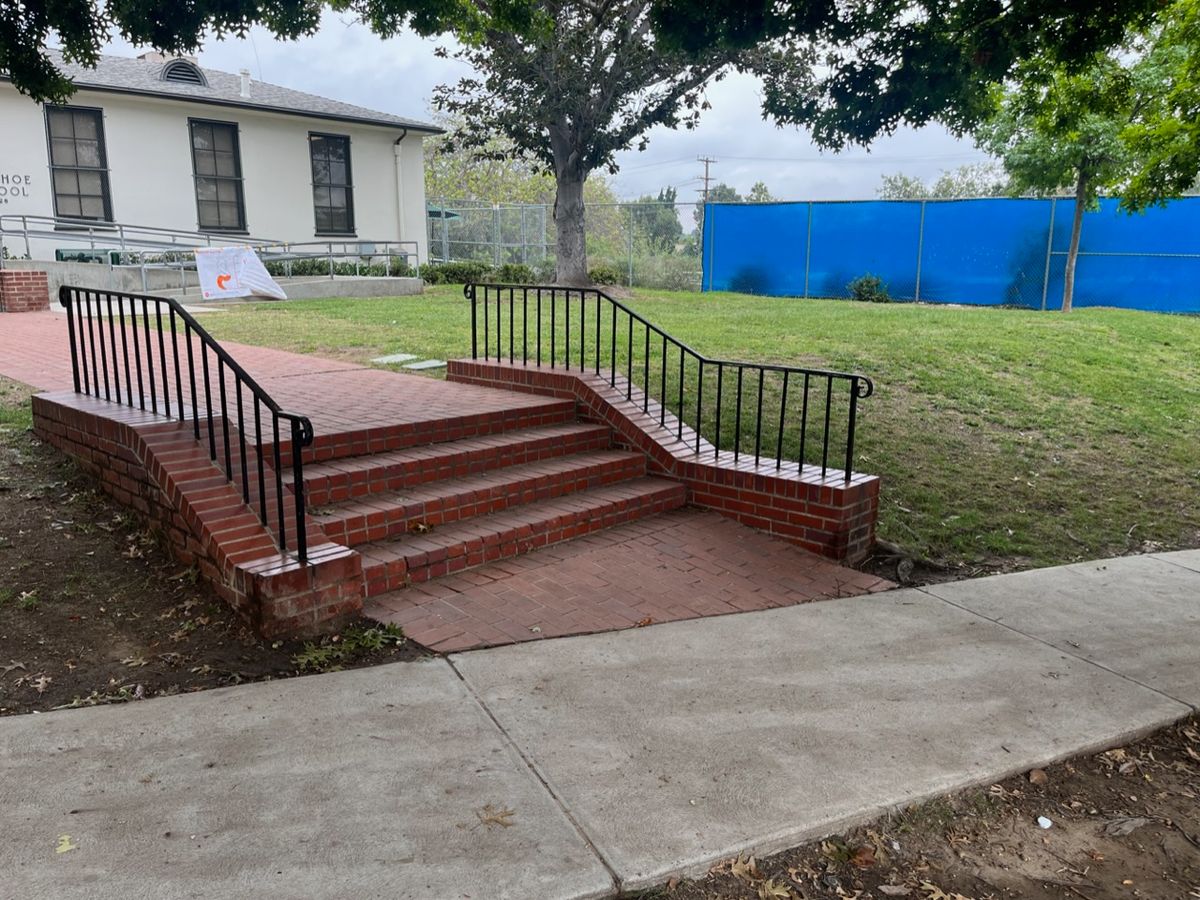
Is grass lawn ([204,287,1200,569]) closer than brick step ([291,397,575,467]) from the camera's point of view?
No

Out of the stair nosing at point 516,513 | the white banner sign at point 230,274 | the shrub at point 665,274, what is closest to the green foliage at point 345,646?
the stair nosing at point 516,513

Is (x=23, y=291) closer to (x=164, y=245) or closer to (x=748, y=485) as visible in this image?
(x=164, y=245)

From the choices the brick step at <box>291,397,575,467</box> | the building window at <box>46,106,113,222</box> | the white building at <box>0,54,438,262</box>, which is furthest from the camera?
the building window at <box>46,106,113,222</box>

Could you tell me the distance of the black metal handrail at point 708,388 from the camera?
19.3 ft

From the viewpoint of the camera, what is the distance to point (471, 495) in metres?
5.05

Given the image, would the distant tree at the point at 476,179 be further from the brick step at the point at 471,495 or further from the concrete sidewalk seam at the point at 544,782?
the concrete sidewalk seam at the point at 544,782

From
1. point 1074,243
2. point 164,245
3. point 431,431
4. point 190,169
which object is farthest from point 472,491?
point 1074,243

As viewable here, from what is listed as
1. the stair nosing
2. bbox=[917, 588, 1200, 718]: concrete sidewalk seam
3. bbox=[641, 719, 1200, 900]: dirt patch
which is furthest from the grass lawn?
bbox=[641, 719, 1200, 900]: dirt patch

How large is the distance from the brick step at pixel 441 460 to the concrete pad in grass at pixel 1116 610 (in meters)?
2.36

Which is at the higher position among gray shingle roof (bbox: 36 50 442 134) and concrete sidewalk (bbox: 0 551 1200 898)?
gray shingle roof (bbox: 36 50 442 134)

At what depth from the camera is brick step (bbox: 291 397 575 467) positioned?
5074 mm

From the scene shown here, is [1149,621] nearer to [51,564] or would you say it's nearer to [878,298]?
[51,564]

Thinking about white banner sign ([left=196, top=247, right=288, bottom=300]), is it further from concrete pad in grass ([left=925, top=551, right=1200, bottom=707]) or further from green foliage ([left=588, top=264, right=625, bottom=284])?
concrete pad in grass ([left=925, top=551, right=1200, bottom=707])

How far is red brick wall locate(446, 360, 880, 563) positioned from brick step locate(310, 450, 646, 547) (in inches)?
9.0
